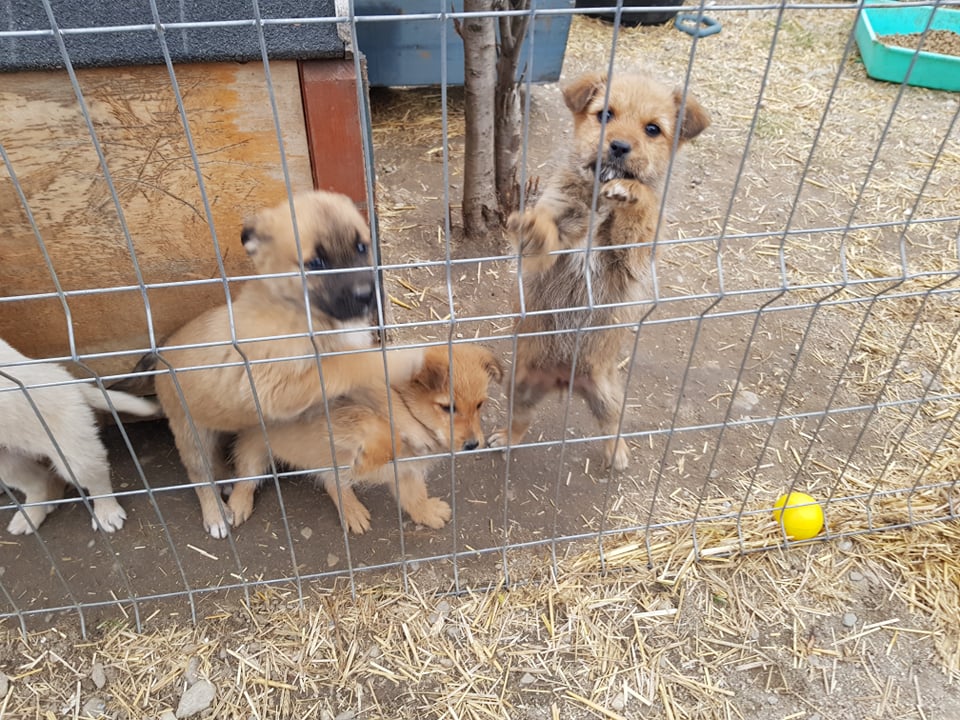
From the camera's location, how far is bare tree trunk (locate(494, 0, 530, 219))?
4.35 metres

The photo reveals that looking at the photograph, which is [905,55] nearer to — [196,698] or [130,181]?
→ [130,181]

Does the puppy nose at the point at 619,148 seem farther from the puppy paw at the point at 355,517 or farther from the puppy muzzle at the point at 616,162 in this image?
the puppy paw at the point at 355,517

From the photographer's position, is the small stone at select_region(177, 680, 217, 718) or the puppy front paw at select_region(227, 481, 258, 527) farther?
the puppy front paw at select_region(227, 481, 258, 527)

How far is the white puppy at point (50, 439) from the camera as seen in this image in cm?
287

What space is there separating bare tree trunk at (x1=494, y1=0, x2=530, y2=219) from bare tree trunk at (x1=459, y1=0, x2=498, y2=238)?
61 mm

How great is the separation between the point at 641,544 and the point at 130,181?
8.33ft

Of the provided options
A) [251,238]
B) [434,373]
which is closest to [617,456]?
[434,373]

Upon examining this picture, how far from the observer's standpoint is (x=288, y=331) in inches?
107

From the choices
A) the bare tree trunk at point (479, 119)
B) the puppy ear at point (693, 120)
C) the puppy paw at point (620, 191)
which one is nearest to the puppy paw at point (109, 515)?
the puppy paw at point (620, 191)

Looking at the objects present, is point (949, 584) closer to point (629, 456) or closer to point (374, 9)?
point (629, 456)

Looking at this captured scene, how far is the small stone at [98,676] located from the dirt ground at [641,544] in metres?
0.02

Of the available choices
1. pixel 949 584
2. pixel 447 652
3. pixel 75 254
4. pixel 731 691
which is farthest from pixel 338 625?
pixel 949 584

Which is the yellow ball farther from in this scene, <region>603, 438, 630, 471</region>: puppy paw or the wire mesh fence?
<region>603, 438, 630, 471</region>: puppy paw

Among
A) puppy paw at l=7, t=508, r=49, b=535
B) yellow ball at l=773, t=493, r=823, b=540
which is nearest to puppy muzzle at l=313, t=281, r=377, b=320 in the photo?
puppy paw at l=7, t=508, r=49, b=535
